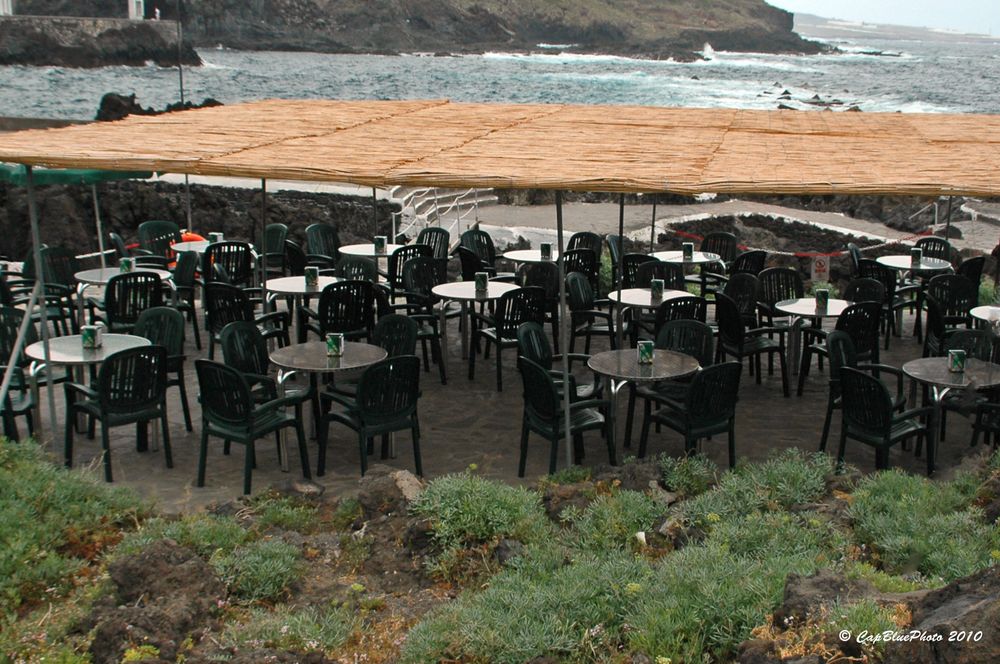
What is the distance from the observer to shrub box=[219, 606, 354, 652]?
16.8 feet

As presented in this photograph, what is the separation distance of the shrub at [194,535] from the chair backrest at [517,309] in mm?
4450

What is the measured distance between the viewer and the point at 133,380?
→ 839 centimetres

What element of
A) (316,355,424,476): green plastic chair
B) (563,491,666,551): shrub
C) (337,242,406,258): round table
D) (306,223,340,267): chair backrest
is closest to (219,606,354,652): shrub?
(563,491,666,551): shrub

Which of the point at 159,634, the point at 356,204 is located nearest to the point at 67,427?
the point at 159,634

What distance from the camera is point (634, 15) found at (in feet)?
493

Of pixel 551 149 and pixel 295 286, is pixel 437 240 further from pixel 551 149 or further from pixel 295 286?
pixel 551 149

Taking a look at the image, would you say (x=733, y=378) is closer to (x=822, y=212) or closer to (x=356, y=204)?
(x=356, y=204)

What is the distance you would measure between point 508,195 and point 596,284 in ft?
45.8

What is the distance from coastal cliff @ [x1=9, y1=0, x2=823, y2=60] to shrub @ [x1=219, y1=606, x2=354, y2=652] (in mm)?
109836

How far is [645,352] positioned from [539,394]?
92 centimetres

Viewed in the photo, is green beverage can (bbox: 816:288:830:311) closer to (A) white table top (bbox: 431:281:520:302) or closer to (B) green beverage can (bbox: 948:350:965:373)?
(B) green beverage can (bbox: 948:350:965:373)

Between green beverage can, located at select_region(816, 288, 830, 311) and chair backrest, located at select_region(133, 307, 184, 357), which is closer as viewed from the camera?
chair backrest, located at select_region(133, 307, 184, 357)

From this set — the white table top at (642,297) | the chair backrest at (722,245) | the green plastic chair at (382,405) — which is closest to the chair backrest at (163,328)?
the green plastic chair at (382,405)

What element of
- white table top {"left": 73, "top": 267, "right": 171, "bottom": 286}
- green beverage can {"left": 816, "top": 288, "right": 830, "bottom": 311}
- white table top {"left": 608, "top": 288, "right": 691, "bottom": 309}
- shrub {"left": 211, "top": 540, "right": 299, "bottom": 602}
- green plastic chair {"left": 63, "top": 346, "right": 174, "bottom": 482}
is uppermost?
green beverage can {"left": 816, "top": 288, "right": 830, "bottom": 311}
